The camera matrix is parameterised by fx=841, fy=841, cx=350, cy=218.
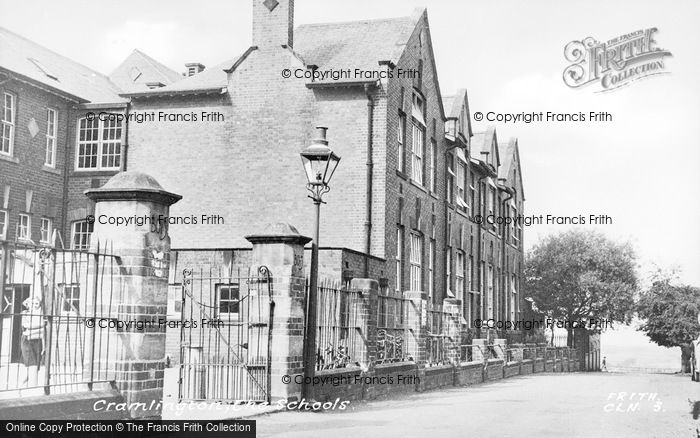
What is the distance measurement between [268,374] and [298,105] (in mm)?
12381

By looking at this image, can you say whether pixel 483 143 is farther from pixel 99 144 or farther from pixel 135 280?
pixel 135 280

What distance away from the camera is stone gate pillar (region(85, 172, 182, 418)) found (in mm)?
9070

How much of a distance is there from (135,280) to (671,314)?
47.1 m

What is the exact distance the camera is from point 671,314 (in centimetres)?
5062

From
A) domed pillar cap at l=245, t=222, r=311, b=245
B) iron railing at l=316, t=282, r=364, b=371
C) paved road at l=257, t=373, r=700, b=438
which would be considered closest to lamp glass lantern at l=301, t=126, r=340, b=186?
domed pillar cap at l=245, t=222, r=311, b=245

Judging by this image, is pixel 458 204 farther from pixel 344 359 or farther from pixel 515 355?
pixel 344 359

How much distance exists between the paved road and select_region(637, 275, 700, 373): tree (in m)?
32.9

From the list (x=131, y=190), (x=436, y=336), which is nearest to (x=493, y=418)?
(x=131, y=190)

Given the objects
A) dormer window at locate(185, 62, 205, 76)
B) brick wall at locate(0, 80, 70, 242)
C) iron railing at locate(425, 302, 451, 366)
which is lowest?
iron railing at locate(425, 302, 451, 366)

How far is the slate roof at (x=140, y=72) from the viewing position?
3709 cm

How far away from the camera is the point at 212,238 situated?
78.4ft

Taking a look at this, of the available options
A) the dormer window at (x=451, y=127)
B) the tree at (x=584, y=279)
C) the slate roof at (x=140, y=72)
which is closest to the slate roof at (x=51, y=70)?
the slate roof at (x=140, y=72)

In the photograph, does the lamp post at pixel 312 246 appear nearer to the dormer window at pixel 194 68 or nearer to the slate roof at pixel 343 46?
the slate roof at pixel 343 46

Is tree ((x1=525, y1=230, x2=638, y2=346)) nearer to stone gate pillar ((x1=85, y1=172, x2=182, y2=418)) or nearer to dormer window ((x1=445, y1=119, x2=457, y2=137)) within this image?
dormer window ((x1=445, y1=119, x2=457, y2=137))
